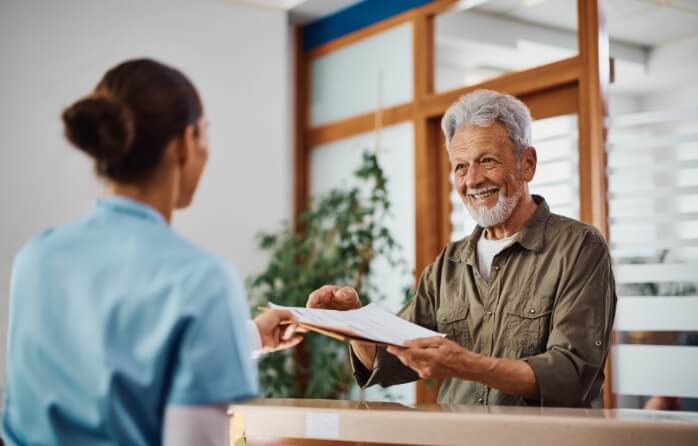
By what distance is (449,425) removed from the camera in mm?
1497

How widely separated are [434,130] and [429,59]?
1.25ft

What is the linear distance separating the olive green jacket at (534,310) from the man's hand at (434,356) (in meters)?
0.17

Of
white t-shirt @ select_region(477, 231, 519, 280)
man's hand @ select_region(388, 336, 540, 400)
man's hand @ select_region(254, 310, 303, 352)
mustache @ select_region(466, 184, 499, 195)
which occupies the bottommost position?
man's hand @ select_region(388, 336, 540, 400)

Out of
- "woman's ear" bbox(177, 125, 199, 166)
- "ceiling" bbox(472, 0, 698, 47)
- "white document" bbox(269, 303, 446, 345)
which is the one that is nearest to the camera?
"woman's ear" bbox(177, 125, 199, 166)

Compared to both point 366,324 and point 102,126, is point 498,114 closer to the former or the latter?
point 366,324

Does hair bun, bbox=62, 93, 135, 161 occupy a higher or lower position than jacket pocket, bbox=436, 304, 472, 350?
higher

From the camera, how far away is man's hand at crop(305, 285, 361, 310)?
6.77 feet

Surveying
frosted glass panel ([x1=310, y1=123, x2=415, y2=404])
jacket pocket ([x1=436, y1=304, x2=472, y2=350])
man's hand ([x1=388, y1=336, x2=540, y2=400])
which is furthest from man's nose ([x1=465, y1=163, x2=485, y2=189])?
frosted glass panel ([x1=310, y1=123, x2=415, y2=404])

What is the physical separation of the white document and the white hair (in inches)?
22.9

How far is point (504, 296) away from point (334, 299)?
1.32 ft

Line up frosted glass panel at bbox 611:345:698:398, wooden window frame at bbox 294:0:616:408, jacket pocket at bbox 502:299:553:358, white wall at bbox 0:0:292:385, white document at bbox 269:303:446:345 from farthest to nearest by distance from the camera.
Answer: white wall at bbox 0:0:292:385 → wooden window frame at bbox 294:0:616:408 → frosted glass panel at bbox 611:345:698:398 → jacket pocket at bbox 502:299:553:358 → white document at bbox 269:303:446:345

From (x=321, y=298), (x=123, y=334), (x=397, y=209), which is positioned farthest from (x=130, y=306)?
(x=397, y=209)

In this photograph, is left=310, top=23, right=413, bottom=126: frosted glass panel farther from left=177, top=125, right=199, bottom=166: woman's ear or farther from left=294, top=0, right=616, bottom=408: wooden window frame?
left=177, top=125, right=199, bottom=166: woman's ear

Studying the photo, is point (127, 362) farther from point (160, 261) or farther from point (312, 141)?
point (312, 141)
